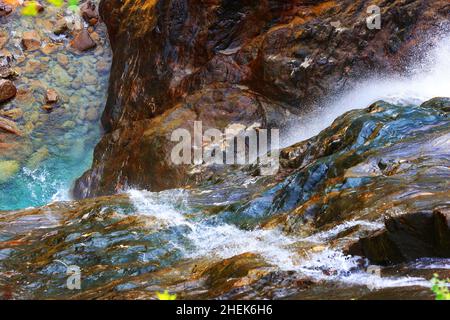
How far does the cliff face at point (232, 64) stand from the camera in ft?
35.9

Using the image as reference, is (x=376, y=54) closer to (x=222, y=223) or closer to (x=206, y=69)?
(x=206, y=69)

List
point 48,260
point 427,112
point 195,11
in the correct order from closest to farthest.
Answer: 1. point 48,260
2. point 427,112
3. point 195,11

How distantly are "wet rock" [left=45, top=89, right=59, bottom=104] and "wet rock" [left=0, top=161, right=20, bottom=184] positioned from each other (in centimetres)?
225

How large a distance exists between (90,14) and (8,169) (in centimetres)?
631

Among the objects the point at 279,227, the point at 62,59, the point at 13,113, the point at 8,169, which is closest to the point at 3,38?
the point at 62,59

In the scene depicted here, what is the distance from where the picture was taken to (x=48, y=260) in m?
6.82

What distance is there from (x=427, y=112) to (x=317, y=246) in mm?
3857

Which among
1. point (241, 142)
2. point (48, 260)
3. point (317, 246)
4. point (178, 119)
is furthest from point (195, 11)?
point (317, 246)

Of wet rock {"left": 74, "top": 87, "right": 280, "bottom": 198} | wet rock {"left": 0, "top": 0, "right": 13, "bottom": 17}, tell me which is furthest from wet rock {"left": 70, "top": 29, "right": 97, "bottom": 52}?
wet rock {"left": 74, "top": 87, "right": 280, "bottom": 198}

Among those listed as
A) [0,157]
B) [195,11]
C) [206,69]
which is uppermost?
[195,11]

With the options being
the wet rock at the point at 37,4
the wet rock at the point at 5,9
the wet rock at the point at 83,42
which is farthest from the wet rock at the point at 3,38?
the wet rock at the point at 83,42

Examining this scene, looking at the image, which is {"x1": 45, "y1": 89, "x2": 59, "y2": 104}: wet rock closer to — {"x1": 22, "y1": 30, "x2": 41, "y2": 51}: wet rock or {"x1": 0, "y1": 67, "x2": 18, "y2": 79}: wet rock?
{"x1": 0, "y1": 67, "x2": 18, "y2": 79}: wet rock

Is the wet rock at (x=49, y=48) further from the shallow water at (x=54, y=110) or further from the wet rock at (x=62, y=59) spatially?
the wet rock at (x=62, y=59)

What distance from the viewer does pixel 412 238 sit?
447cm
